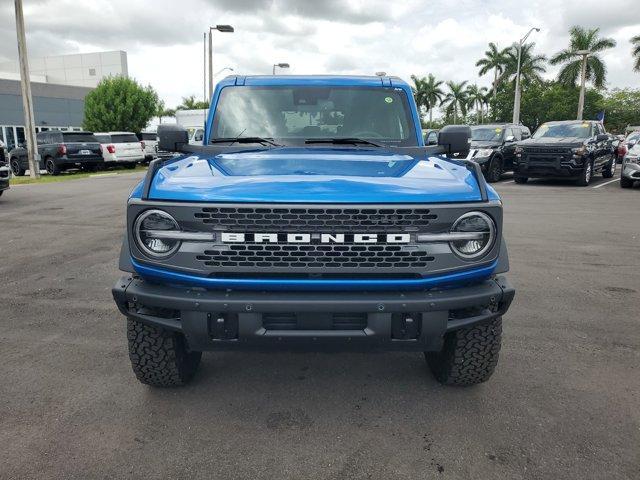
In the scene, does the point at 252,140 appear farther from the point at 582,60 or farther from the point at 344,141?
the point at 582,60

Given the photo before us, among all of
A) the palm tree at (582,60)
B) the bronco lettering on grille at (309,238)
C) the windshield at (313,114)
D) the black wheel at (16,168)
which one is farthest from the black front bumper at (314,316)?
the palm tree at (582,60)

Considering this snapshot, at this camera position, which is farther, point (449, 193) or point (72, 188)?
point (72, 188)

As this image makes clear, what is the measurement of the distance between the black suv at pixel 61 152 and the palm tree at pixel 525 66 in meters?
43.5

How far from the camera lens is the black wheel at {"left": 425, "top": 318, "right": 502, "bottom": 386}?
309cm

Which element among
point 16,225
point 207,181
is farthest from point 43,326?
point 16,225

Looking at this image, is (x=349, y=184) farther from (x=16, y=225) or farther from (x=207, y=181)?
(x=16, y=225)

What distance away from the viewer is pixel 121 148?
2369 centimetres

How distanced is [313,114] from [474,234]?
1911 millimetres

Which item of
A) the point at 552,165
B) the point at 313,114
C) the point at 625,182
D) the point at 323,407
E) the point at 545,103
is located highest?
the point at 545,103

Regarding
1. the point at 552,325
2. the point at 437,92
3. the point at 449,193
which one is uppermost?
the point at 437,92

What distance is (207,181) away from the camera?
280cm

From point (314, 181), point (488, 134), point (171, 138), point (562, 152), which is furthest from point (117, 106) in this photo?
point (314, 181)

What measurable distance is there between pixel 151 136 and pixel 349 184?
28063mm

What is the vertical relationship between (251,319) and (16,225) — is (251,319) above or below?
above
